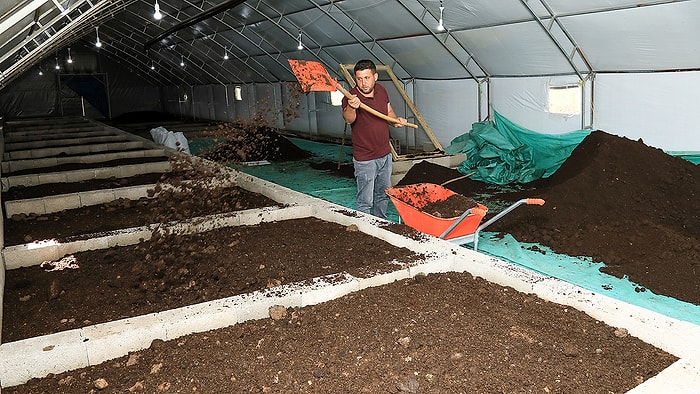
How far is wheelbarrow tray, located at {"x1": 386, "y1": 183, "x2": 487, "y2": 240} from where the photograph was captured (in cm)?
470

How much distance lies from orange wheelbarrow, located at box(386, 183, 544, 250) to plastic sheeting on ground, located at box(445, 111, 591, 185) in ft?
11.1

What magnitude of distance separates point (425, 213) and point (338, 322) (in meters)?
2.11

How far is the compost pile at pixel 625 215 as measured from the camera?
458cm

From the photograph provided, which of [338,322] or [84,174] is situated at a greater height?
[84,174]

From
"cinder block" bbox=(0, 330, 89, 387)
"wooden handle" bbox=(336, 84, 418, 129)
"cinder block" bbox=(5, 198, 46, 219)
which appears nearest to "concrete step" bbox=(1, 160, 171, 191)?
"cinder block" bbox=(5, 198, 46, 219)

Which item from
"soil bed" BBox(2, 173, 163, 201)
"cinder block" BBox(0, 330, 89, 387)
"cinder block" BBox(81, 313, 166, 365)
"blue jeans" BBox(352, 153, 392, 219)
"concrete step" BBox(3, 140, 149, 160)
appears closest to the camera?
"cinder block" BBox(0, 330, 89, 387)

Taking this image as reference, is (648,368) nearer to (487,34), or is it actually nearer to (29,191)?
(29,191)

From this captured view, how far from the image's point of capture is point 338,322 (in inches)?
110

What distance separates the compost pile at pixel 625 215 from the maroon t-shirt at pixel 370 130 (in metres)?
1.61

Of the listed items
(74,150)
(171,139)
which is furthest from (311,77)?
(171,139)

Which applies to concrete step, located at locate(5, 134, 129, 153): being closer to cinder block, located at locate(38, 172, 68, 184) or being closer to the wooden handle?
cinder block, located at locate(38, 172, 68, 184)

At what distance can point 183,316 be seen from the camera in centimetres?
280

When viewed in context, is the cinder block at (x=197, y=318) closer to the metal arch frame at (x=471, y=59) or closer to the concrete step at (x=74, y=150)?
the metal arch frame at (x=471, y=59)

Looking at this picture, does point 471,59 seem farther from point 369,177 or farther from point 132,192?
point 132,192
